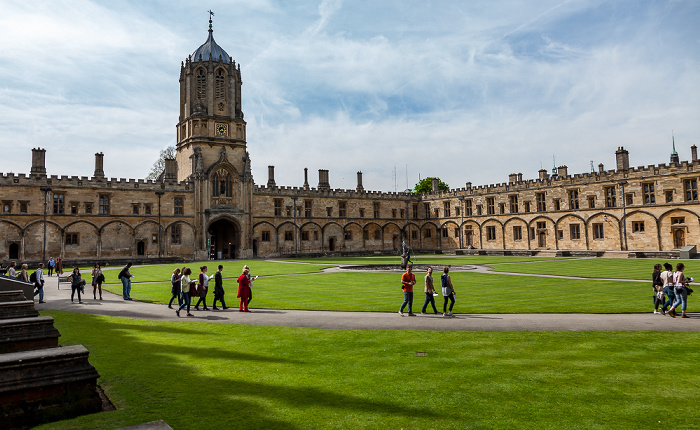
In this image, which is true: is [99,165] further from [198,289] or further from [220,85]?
[198,289]

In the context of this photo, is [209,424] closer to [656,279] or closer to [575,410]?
[575,410]

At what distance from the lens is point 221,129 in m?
53.0

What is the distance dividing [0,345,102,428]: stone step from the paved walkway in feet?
20.7

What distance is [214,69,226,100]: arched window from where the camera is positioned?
2109 inches

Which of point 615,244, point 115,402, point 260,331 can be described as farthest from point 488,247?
point 115,402

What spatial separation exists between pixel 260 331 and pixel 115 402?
4.94m

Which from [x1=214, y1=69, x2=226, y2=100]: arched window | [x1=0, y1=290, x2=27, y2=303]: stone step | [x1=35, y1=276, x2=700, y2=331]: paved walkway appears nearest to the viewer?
[x1=0, y1=290, x2=27, y2=303]: stone step

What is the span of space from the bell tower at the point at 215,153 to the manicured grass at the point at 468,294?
28.8 m

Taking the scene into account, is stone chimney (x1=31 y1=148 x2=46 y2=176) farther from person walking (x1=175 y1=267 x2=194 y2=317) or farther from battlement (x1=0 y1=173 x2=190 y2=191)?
person walking (x1=175 y1=267 x2=194 y2=317)

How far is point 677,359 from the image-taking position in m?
7.86

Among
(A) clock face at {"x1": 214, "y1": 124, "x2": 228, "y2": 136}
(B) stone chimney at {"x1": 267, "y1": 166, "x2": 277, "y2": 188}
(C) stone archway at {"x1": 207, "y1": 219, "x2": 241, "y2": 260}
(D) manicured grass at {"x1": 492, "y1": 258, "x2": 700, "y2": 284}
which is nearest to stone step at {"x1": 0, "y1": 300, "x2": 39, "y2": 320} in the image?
(D) manicured grass at {"x1": 492, "y1": 258, "x2": 700, "y2": 284}

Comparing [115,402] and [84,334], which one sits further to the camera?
[84,334]

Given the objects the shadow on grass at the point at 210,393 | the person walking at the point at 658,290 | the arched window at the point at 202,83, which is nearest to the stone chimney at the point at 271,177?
the arched window at the point at 202,83

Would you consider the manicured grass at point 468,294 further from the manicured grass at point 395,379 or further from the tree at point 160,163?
the tree at point 160,163
